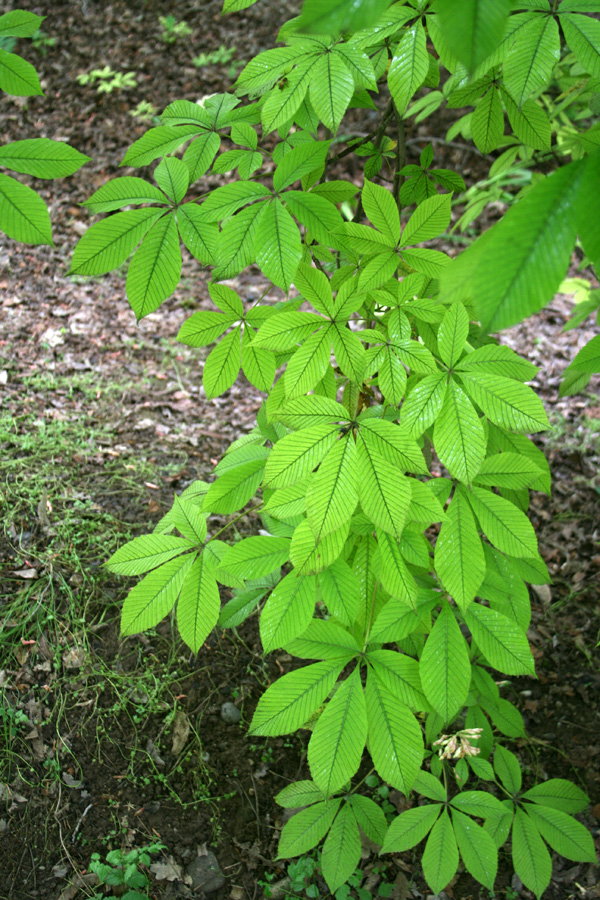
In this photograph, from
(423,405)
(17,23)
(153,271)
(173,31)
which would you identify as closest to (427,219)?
(423,405)

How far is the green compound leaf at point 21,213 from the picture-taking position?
854mm

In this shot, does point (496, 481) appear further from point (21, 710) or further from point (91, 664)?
point (21, 710)

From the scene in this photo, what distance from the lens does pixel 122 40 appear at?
5.23 meters

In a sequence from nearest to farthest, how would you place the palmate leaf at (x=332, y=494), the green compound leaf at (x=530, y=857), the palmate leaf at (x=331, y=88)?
the palmate leaf at (x=332, y=494), the palmate leaf at (x=331, y=88), the green compound leaf at (x=530, y=857)

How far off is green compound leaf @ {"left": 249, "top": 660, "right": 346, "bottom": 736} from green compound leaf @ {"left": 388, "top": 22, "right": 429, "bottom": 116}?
96cm

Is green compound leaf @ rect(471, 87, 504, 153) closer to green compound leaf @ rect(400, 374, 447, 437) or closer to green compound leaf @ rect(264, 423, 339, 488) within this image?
green compound leaf @ rect(400, 374, 447, 437)

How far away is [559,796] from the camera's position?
58.1 inches

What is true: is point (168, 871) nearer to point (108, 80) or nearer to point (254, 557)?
point (254, 557)

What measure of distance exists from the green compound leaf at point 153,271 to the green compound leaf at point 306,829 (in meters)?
1.18

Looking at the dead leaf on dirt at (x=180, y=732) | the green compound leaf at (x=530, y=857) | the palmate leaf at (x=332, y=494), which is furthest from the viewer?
the dead leaf on dirt at (x=180, y=732)

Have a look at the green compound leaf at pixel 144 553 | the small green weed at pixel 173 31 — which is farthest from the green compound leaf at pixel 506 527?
the small green weed at pixel 173 31

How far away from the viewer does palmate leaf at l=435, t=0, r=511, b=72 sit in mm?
375

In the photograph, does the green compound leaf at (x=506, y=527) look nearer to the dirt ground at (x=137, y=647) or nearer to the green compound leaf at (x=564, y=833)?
the green compound leaf at (x=564, y=833)

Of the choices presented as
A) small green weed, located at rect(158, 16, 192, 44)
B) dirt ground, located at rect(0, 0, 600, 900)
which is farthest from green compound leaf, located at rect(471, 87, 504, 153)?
small green weed, located at rect(158, 16, 192, 44)
